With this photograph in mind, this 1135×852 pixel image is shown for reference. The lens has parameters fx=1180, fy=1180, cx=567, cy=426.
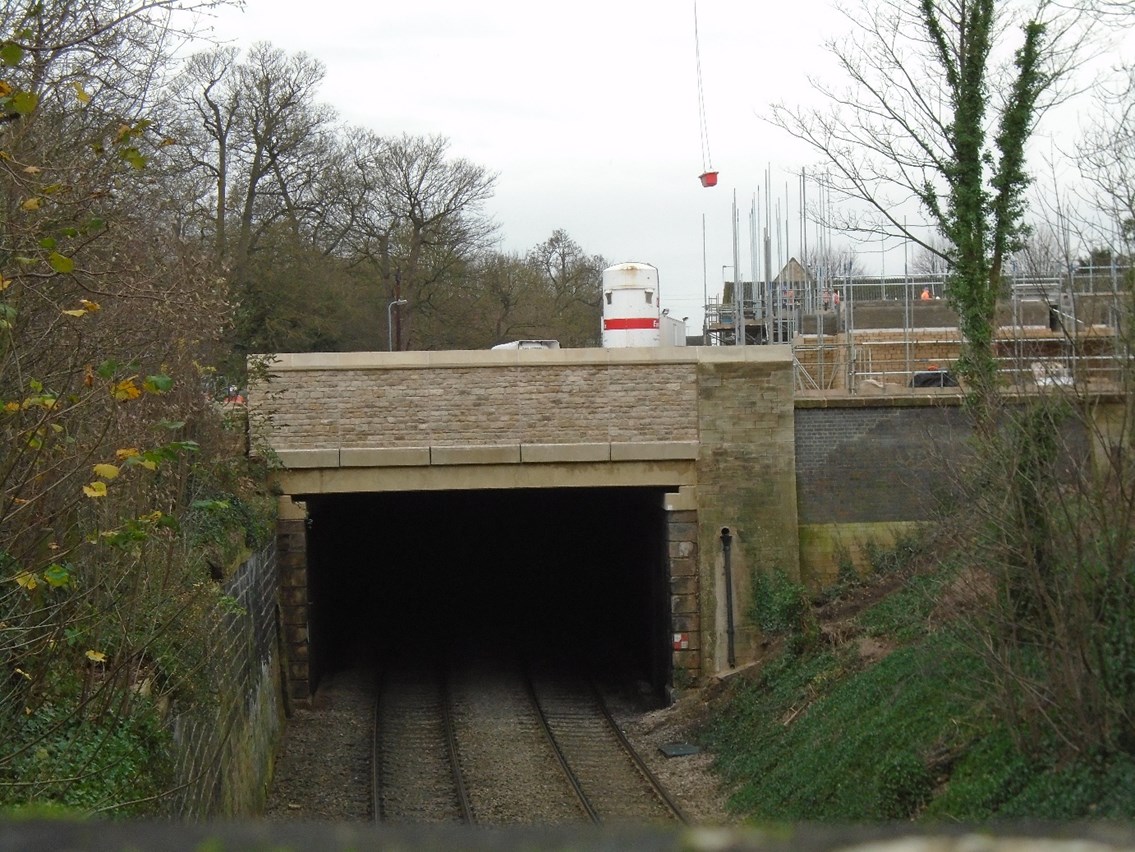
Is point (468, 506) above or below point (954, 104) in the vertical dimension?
below

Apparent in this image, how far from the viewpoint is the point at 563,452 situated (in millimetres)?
18906

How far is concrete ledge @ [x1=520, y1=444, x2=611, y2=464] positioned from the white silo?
13.3 m

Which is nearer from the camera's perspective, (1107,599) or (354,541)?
(1107,599)

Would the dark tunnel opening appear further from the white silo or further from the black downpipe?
the white silo

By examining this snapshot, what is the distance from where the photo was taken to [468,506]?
3111 centimetres

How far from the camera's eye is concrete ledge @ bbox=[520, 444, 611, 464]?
744 inches

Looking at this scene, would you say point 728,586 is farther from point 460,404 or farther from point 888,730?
point 888,730

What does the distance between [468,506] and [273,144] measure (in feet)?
42.7

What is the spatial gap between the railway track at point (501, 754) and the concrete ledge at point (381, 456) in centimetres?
404

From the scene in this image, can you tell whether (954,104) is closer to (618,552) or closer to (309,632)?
(309,632)

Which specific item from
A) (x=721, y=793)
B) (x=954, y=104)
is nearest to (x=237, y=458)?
(x=721, y=793)

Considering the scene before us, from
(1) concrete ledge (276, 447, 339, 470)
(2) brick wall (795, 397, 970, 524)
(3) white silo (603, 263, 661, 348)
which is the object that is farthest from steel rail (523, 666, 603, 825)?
(3) white silo (603, 263, 661, 348)

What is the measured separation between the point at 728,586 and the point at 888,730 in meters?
7.13

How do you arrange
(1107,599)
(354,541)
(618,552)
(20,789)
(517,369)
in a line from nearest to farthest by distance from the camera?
(20,789) → (1107,599) → (517,369) → (618,552) → (354,541)
